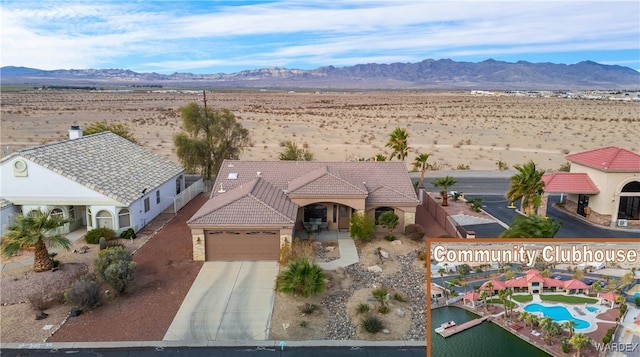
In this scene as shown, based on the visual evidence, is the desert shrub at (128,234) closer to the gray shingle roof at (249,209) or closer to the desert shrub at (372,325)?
the gray shingle roof at (249,209)

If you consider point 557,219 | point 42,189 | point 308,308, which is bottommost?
point 308,308

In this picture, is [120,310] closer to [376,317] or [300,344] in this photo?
[300,344]

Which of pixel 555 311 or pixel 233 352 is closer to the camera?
pixel 555 311

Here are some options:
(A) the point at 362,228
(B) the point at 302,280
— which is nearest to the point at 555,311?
(B) the point at 302,280

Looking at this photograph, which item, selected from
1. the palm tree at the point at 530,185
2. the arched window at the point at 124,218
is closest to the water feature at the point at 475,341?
the palm tree at the point at 530,185

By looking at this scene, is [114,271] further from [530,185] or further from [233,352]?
[530,185]

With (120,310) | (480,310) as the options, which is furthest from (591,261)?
(120,310)

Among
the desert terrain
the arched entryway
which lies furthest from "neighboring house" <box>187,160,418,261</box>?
the desert terrain
